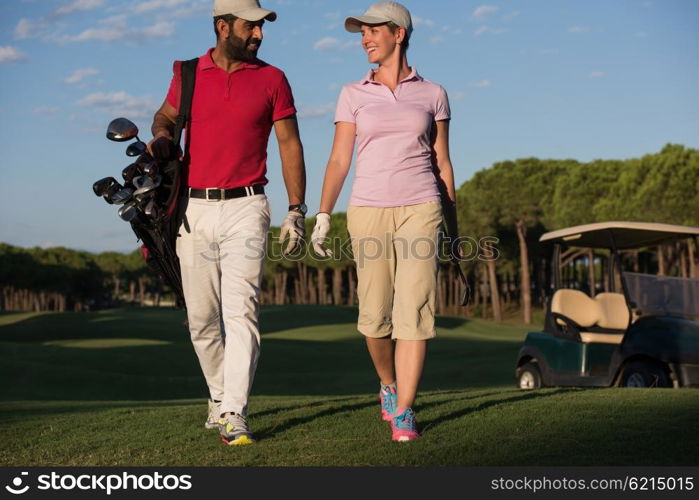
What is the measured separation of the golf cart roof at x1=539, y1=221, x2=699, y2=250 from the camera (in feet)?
39.9

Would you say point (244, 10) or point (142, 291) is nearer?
point (244, 10)

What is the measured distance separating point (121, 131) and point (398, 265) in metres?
2.04

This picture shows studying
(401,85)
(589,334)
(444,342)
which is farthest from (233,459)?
(444,342)

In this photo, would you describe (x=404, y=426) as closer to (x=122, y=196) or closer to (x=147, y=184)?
(x=147, y=184)

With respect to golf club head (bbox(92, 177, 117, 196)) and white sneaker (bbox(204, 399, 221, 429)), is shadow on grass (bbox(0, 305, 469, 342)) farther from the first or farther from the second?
golf club head (bbox(92, 177, 117, 196))

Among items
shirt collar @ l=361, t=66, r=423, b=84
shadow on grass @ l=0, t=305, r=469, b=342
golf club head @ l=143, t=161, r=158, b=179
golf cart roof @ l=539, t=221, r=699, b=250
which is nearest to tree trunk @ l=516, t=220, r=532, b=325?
shadow on grass @ l=0, t=305, r=469, b=342

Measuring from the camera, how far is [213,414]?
6836 mm

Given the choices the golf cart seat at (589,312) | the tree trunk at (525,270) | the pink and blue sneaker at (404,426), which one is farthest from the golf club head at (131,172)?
the tree trunk at (525,270)

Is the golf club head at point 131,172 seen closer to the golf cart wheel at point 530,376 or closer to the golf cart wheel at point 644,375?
the golf cart wheel at point 644,375

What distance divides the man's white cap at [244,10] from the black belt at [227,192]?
109cm

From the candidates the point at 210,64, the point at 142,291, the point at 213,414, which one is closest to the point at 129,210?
the point at 210,64

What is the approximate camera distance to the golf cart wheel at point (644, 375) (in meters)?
11.1

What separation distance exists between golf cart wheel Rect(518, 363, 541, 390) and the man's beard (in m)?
7.69

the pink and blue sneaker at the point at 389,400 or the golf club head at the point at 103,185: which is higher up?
the golf club head at the point at 103,185
